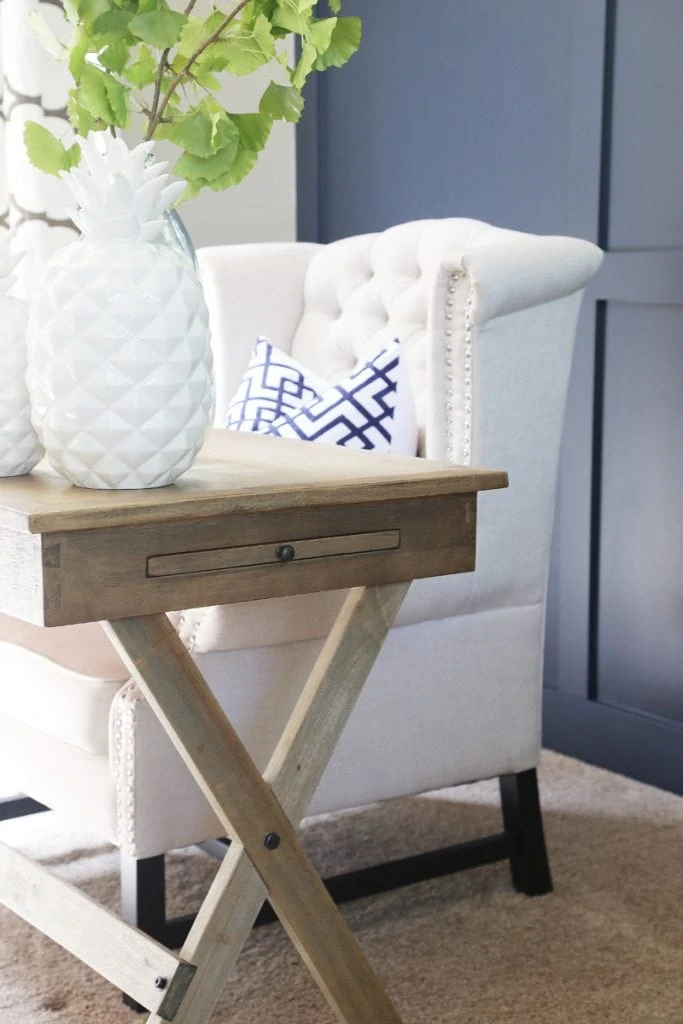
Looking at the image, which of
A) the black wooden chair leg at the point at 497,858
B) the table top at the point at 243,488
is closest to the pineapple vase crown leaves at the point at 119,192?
the table top at the point at 243,488

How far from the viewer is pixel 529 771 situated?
2.11m

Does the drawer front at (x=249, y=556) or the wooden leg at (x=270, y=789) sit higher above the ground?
the drawer front at (x=249, y=556)

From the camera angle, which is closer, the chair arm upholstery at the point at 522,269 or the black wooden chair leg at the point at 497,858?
the chair arm upholstery at the point at 522,269

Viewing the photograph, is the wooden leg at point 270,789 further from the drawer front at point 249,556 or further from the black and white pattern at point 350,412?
the black and white pattern at point 350,412

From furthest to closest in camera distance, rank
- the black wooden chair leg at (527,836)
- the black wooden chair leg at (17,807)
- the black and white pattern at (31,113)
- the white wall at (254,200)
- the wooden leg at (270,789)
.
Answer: the white wall at (254,200)
the black and white pattern at (31,113)
the black wooden chair leg at (17,807)
the black wooden chair leg at (527,836)
the wooden leg at (270,789)

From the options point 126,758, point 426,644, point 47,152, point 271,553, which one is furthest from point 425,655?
point 47,152

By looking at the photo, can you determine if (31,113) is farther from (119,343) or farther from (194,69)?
(119,343)

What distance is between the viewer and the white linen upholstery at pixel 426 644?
5.65 ft

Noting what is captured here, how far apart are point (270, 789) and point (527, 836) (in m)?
0.73

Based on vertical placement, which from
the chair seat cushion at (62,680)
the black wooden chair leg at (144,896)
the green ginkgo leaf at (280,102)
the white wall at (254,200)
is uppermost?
the white wall at (254,200)

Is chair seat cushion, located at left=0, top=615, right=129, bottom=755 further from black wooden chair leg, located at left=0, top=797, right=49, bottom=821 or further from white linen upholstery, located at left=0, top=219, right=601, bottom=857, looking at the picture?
black wooden chair leg, located at left=0, top=797, right=49, bottom=821

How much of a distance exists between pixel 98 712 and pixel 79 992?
1.28 ft

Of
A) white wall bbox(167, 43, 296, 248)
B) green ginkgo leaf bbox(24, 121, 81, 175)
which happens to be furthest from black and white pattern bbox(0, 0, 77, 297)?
green ginkgo leaf bbox(24, 121, 81, 175)

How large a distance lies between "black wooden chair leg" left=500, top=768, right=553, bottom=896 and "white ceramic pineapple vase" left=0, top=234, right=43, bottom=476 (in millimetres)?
1022
